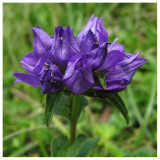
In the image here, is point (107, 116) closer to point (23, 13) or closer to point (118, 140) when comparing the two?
point (118, 140)

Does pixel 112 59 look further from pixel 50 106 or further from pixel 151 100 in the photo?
pixel 151 100

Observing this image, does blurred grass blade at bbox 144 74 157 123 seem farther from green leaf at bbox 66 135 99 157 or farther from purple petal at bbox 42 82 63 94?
purple petal at bbox 42 82 63 94

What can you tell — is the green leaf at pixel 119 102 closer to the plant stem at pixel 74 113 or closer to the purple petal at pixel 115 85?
the purple petal at pixel 115 85

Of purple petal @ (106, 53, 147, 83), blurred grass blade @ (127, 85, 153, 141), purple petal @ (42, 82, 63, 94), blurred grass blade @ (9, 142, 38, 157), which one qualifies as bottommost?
blurred grass blade @ (9, 142, 38, 157)

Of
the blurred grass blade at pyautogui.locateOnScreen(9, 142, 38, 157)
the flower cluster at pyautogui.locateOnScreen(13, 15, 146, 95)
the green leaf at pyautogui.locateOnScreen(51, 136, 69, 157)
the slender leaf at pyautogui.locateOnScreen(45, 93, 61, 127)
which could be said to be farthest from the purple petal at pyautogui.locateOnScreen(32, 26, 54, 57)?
the blurred grass blade at pyautogui.locateOnScreen(9, 142, 38, 157)

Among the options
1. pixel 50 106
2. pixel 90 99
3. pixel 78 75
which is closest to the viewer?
pixel 78 75

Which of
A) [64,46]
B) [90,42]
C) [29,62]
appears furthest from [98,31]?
[29,62]

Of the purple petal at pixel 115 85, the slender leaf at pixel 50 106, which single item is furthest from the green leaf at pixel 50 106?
the purple petal at pixel 115 85
